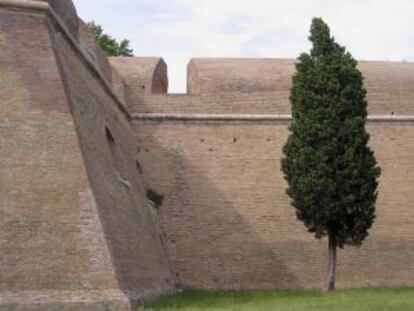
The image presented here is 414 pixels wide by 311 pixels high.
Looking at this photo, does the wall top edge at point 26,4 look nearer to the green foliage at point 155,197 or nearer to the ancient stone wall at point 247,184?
the green foliage at point 155,197

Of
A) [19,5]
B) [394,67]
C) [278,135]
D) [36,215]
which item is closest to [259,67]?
[278,135]

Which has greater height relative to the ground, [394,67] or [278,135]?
[394,67]

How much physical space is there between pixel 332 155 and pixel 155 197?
17.1ft

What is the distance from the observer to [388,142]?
798 inches

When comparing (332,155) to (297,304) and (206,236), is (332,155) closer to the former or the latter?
(297,304)

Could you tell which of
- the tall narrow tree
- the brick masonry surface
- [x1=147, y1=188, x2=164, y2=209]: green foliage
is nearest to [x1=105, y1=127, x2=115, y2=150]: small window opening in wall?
the brick masonry surface

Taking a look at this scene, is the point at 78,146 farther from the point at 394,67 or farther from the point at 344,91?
the point at 394,67

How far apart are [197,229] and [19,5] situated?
7.88 meters

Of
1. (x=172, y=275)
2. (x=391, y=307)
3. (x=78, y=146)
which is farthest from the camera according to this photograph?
(x=172, y=275)

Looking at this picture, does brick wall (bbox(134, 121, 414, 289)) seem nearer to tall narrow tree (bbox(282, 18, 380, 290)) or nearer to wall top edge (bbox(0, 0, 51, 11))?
tall narrow tree (bbox(282, 18, 380, 290))

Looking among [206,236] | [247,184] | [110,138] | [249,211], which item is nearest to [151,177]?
[206,236]

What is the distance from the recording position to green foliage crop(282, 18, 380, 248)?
1538 centimetres

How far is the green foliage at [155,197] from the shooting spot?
19125 millimetres

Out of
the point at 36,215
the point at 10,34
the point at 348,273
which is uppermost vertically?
the point at 10,34
